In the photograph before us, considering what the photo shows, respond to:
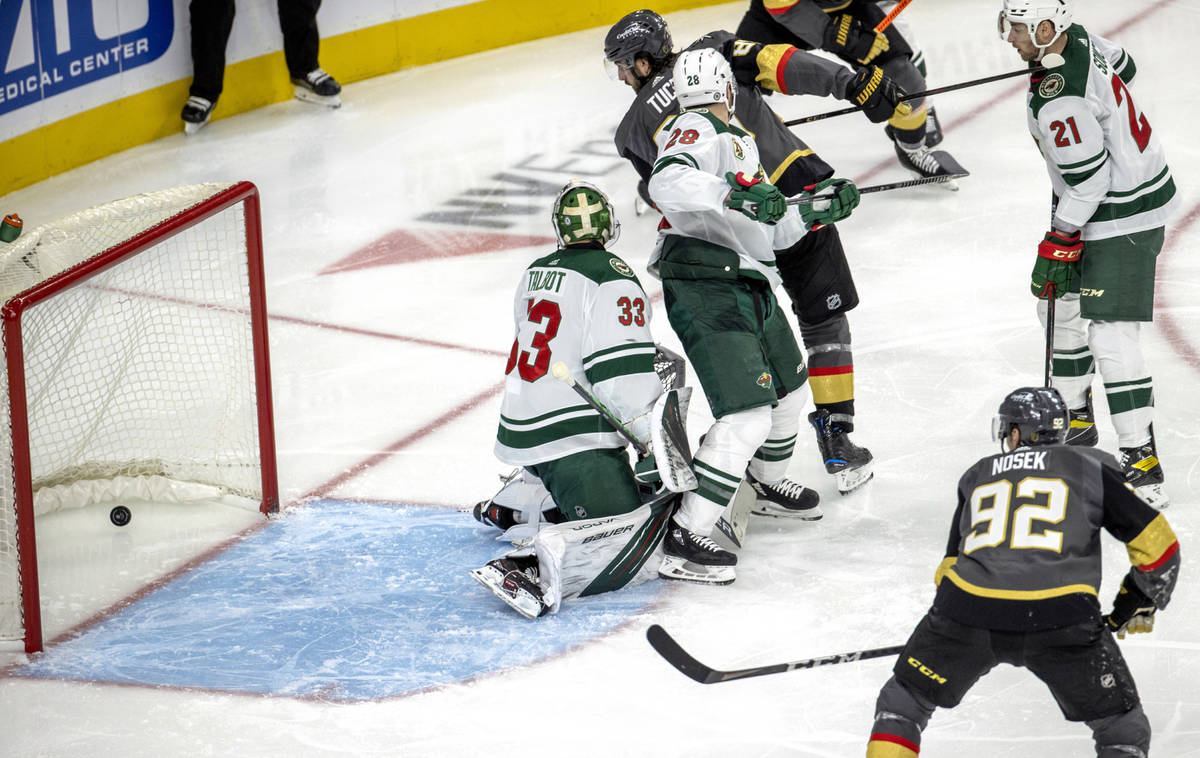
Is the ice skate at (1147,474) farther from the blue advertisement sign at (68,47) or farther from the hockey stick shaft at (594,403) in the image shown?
the blue advertisement sign at (68,47)

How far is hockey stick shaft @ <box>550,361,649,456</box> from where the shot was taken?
3564mm

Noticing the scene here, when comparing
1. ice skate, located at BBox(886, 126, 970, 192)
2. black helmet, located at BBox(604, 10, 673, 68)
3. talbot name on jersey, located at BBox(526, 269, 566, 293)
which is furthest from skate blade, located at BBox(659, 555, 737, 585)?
ice skate, located at BBox(886, 126, 970, 192)

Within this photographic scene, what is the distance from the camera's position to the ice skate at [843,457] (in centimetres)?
430

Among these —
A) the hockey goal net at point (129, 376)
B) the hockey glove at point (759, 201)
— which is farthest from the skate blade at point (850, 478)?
the hockey goal net at point (129, 376)

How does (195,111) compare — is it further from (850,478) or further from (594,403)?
(594,403)

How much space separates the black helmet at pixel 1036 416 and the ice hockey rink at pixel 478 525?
64cm

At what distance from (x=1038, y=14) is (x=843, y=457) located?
Result: 1.17 metres

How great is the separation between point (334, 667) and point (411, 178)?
3847 millimetres

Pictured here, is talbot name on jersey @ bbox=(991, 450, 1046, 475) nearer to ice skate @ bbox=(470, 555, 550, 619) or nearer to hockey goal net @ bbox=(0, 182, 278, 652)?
ice skate @ bbox=(470, 555, 550, 619)

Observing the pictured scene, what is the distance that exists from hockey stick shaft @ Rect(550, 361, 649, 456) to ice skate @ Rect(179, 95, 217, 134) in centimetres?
432

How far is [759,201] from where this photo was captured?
3676 millimetres

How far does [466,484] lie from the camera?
448 centimetres

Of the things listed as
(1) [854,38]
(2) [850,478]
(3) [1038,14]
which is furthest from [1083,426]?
(1) [854,38]

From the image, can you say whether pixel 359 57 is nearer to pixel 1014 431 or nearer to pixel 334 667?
pixel 334 667
